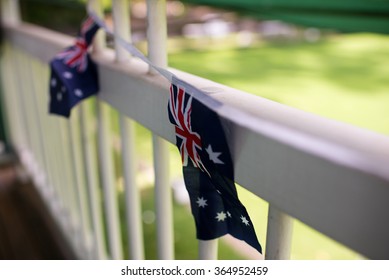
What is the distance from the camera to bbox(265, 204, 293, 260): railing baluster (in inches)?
22.7

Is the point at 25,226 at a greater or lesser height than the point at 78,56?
lesser

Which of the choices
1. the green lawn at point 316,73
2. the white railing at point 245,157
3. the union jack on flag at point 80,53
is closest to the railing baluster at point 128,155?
the white railing at point 245,157

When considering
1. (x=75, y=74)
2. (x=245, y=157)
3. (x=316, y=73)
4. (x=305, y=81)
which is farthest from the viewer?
(x=316, y=73)

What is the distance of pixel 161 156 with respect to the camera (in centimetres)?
84

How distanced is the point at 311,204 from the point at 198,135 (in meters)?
0.18

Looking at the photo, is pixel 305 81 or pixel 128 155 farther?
pixel 305 81

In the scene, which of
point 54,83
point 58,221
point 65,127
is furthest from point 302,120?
point 58,221

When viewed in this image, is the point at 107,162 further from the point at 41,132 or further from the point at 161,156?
the point at 41,132

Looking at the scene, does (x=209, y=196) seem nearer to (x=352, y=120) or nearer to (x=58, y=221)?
(x=58, y=221)

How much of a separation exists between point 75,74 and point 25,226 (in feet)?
4.36

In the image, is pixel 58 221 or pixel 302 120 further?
pixel 58 221

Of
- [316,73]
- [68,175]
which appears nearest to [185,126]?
[68,175]

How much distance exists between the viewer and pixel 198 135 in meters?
0.58
